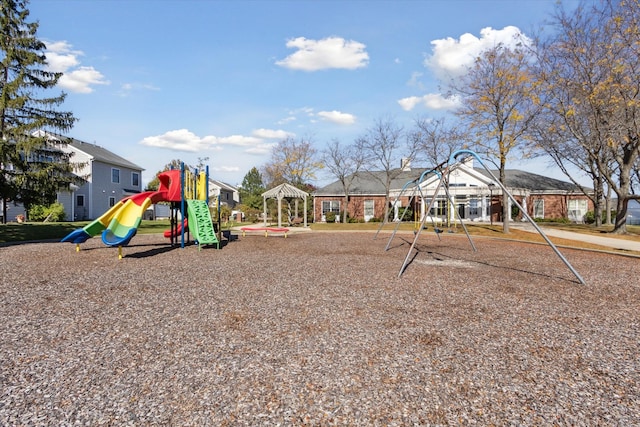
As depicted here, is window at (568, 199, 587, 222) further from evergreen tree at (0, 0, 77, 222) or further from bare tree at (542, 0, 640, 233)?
evergreen tree at (0, 0, 77, 222)

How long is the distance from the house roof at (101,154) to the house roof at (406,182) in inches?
750

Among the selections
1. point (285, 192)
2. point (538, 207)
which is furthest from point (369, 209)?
Result: point (538, 207)

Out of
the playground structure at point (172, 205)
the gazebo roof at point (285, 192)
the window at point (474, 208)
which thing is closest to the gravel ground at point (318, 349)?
the playground structure at point (172, 205)

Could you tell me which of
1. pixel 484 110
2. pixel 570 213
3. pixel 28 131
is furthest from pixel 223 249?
pixel 570 213

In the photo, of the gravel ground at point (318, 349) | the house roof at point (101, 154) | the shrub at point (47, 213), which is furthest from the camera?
the house roof at point (101, 154)

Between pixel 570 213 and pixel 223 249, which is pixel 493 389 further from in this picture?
pixel 570 213

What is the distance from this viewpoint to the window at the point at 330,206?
37094 mm

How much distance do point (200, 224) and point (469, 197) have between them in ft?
91.4

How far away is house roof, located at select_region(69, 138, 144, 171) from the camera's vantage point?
1331 inches

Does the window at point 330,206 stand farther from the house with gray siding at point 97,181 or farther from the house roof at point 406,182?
the house with gray siding at point 97,181

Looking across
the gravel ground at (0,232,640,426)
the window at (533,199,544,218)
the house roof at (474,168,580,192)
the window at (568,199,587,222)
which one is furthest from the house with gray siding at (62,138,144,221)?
the window at (568,199,587,222)

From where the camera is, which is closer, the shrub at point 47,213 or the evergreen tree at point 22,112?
the evergreen tree at point 22,112

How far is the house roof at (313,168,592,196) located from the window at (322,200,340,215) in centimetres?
79

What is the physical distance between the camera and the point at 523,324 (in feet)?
16.9
